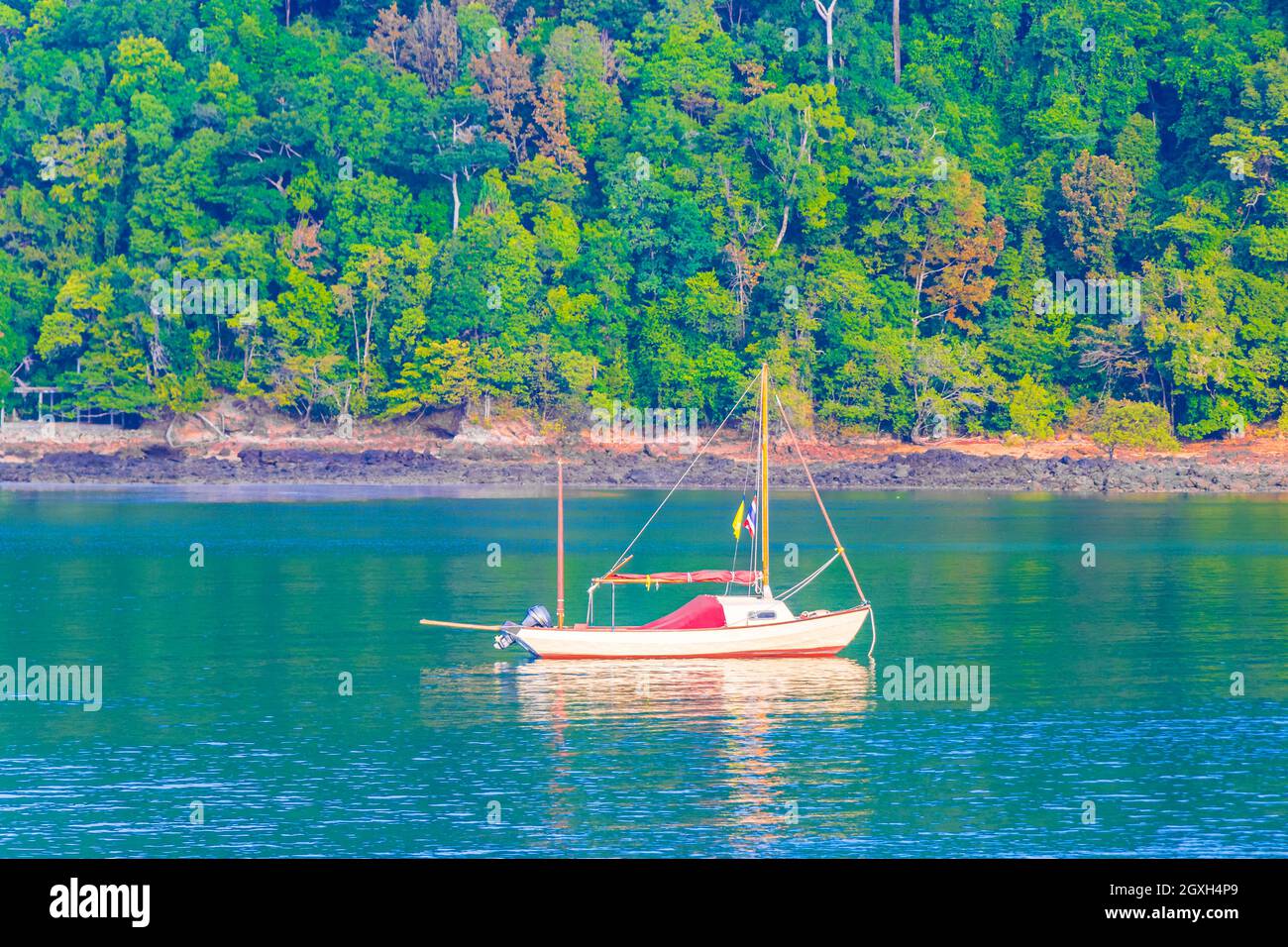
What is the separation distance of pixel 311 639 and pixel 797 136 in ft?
202

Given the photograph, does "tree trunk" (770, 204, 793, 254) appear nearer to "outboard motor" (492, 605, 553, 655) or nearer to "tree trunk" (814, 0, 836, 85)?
"tree trunk" (814, 0, 836, 85)

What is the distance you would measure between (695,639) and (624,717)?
4.95 meters

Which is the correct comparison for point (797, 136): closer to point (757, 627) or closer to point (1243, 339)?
point (1243, 339)

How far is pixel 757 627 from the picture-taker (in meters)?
38.5

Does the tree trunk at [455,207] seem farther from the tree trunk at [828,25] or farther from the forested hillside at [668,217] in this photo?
the tree trunk at [828,25]

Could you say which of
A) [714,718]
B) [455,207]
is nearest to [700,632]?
[714,718]

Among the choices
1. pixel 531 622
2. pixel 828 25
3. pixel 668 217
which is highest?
pixel 828 25

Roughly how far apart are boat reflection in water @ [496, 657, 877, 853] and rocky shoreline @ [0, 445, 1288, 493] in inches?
2105

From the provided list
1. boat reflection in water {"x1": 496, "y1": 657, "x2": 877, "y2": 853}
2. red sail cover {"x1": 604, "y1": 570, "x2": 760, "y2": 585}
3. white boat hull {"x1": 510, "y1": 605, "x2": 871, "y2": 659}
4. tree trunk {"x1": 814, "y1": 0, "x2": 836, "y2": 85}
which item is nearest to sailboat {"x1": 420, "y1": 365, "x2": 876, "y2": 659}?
white boat hull {"x1": 510, "y1": 605, "x2": 871, "y2": 659}

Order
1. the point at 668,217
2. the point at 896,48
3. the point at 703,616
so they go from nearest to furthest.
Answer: the point at 703,616
the point at 668,217
the point at 896,48

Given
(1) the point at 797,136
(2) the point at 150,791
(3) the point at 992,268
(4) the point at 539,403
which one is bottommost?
(2) the point at 150,791

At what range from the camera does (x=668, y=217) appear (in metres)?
99.1

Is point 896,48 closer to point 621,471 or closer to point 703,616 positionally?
point 621,471
